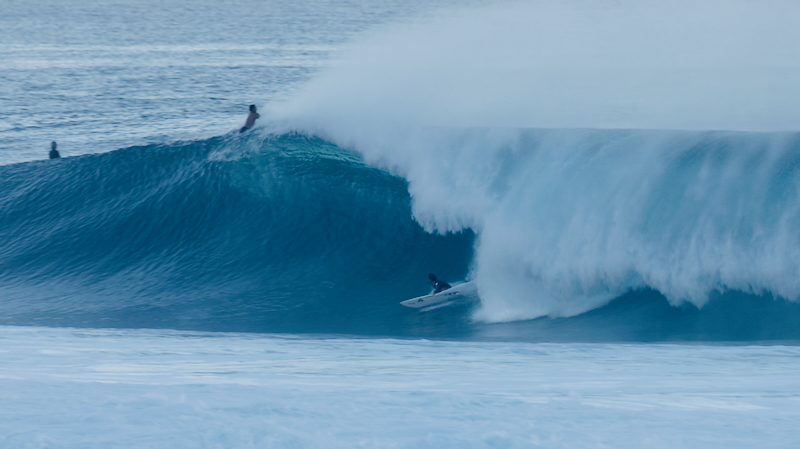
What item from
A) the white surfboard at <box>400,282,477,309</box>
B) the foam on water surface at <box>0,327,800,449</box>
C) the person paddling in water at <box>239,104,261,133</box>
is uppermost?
the person paddling in water at <box>239,104,261,133</box>

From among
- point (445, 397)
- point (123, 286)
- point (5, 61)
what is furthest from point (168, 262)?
point (5, 61)

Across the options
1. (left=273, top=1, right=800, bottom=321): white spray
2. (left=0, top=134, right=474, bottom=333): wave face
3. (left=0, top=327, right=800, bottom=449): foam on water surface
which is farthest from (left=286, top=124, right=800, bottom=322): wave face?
(left=0, top=327, right=800, bottom=449): foam on water surface

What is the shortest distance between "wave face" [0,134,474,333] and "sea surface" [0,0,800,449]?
51 mm

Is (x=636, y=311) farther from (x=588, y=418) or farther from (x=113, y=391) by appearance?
(x=113, y=391)

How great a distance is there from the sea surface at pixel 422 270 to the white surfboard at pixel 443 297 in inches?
6.1

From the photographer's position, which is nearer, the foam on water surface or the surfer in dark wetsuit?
the foam on water surface

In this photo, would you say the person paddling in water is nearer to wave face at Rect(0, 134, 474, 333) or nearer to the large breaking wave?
the large breaking wave

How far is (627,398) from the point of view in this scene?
5180 mm

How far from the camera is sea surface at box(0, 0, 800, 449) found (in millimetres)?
4676

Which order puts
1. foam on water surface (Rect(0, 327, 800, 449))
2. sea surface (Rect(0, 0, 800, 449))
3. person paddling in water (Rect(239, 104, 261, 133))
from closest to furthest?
foam on water surface (Rect(0, 327, 800, 449)) → sea surface (Rect(0, 0, 800, 449)) → person paddling in water (Rect(239, 104, 261, 133))

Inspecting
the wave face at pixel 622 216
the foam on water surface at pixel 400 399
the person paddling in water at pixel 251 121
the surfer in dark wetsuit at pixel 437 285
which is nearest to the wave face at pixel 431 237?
the wave face at pixel 622 216

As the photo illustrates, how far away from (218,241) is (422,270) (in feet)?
12.4

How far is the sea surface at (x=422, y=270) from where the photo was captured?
4676 millimetres

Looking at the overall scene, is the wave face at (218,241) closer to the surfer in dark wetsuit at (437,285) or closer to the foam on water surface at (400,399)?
the surfer in dark wetsuit at (437,285)
